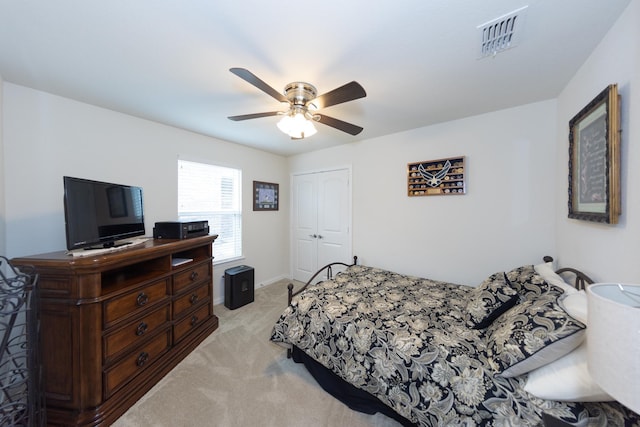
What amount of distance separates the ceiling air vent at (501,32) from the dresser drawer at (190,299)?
322 centimetres

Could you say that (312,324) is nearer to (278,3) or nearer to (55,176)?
(278,3)

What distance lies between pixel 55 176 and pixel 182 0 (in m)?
2.13

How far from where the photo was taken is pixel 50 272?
147cm

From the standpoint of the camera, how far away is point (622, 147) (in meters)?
1.22

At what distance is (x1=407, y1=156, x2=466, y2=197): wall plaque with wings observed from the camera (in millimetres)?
2699

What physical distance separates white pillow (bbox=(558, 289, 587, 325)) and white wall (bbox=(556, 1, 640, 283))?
222 millimetres

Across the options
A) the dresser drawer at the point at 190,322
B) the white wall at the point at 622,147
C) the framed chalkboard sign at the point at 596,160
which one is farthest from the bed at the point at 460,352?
the dresser drawer at the point at 190,322

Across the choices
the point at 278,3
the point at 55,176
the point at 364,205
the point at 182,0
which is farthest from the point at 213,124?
the point at 364,205

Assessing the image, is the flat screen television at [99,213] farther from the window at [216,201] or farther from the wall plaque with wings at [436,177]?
the wall plaque with wings at [436,177]

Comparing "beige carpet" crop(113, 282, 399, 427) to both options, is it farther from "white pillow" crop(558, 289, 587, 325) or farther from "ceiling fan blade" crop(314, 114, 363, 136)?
"ceiling fan blade" crop(314, 114, 363, 136)

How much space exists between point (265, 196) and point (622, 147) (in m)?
3.94

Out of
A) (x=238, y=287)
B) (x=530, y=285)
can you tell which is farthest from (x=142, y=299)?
(x=530, y=285)

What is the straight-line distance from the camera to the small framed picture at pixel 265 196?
13.0ft

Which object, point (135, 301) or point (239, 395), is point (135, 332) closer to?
point (135, 301)
